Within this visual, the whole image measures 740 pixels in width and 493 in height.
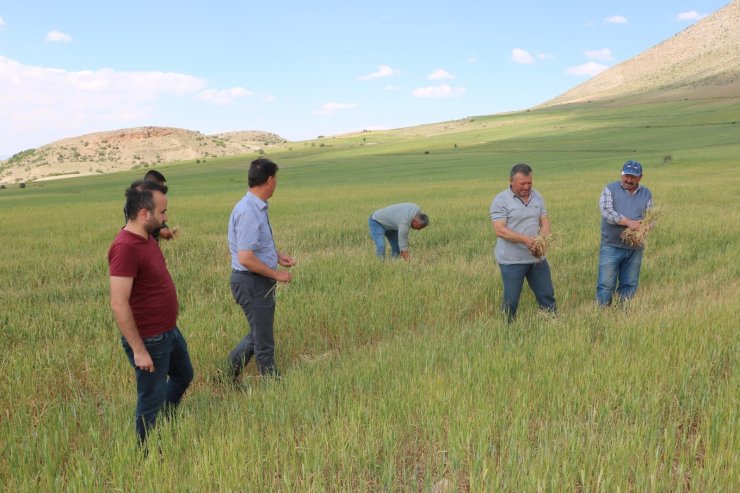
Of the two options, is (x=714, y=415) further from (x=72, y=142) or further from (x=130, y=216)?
(x=72, y=142)

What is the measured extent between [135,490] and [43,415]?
6.08 ft

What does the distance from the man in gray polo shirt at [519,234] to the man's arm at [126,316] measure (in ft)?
13.5

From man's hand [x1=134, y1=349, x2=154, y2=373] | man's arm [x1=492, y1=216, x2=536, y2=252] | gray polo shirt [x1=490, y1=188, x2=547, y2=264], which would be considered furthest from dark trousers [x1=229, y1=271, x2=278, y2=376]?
gray polo shirt [x1=490, y1=188, x2=547, y2=264]

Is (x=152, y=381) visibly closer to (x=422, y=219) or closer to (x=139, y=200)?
(x=139, y=200)

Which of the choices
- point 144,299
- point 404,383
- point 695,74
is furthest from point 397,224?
point 695,74

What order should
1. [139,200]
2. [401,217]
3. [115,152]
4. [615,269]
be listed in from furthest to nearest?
[115,152] < [401,217] < [615,269] < [139,200]

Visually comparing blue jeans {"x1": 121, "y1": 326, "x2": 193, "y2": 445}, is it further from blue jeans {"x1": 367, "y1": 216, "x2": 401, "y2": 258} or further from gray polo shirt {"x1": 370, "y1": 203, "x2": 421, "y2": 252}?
blue jeans {"x1": 367, "y1": 216, "x2": 401, "y2": 258}

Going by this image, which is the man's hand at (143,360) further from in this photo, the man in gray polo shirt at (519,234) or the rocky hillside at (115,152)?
the rocky hillside at (115,152)

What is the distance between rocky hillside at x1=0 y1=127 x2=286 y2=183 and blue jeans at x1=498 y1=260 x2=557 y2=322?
10092 cm

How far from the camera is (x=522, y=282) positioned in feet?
21.8

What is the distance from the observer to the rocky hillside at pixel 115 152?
99387mm

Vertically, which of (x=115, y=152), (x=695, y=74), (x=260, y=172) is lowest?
(x=260, y=172)

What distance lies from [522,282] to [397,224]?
3.07 metres

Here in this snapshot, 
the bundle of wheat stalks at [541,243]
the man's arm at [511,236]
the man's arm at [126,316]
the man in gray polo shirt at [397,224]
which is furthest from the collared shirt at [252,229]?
the man in gray polo shirt at [397,224]
